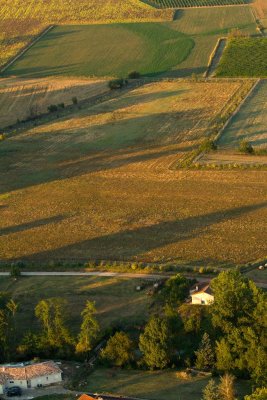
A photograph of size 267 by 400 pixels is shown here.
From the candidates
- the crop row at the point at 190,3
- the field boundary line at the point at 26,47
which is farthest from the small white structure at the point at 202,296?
the crop row at the point at 190,3

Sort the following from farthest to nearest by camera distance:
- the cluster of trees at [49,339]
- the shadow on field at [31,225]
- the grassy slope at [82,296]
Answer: the shadow on field at [31,225] → the grassy slope at [82,296] → the cluster of trees at [49,339]

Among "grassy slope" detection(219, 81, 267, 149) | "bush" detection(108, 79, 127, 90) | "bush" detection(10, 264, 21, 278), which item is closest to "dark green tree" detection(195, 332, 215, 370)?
"bush" detection(10, 264, 21, 278)

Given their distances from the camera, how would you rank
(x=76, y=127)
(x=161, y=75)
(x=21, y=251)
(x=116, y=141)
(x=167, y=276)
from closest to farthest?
(x=167, y=276) < (x=21, y=251) < (x=116, y=141) < (x=76, y=127) < (x=161, y=75)

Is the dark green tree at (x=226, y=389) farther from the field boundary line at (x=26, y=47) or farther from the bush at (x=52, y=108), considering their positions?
the field boundary line at (x=26, y=47)

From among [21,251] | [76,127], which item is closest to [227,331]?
[21,251]

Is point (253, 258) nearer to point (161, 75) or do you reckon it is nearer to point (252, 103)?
point (252, 103)

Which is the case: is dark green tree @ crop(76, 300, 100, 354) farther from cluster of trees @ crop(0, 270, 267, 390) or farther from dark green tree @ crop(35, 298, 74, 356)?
dark green tree @ crop(35, 298, 74, 356)
